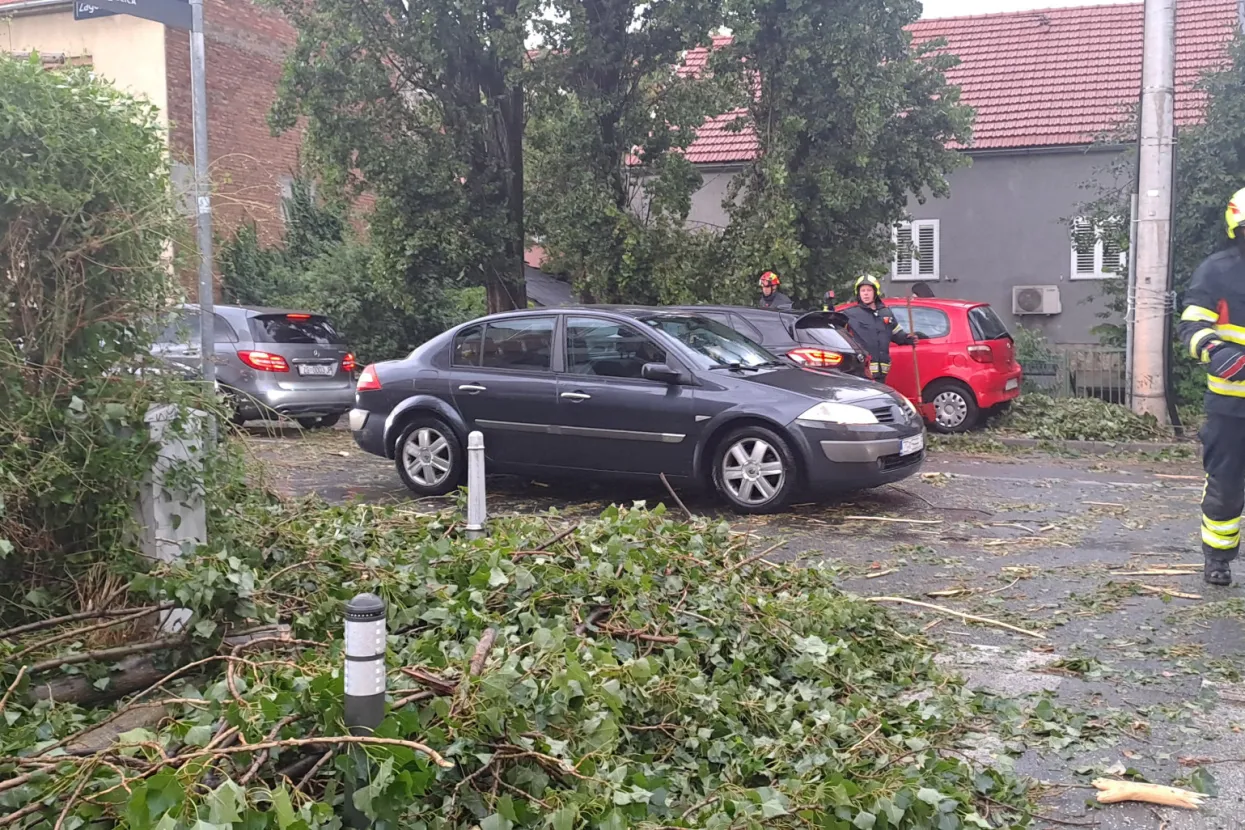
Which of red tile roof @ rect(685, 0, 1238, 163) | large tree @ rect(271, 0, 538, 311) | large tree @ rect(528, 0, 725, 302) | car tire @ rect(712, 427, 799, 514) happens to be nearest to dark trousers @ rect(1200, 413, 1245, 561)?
car tire @ rect(712, 427, 799, 514)

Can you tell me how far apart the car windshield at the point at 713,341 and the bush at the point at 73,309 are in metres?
5.35

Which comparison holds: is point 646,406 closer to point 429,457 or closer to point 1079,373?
point 429,457

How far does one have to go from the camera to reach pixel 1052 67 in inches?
936

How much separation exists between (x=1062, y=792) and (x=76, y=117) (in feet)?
13.9

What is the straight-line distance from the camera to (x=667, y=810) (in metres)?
3.67

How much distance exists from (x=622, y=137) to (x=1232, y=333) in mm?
10784

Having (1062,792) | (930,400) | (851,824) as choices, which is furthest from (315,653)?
(930,400)

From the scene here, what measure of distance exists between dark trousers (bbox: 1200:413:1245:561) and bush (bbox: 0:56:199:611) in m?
5.39

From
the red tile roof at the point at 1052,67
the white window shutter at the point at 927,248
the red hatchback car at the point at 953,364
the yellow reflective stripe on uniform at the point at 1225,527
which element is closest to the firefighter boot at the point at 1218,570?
the yellow reflective stripe on uniform at the point at 1225,527

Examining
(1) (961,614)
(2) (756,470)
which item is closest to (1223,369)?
(1) (961,614)

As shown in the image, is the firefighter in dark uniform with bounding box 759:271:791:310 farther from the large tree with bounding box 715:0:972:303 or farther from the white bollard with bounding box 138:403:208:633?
the white bollard with bounding box 138:403:208:633

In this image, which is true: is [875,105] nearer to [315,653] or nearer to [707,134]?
[707,134]

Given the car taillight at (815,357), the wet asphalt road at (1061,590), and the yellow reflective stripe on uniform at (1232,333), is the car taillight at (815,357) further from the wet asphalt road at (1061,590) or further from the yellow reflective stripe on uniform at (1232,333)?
the yellow reflective stripe on uniform at (1232,333)

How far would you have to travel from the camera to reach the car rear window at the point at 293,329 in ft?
47.2
